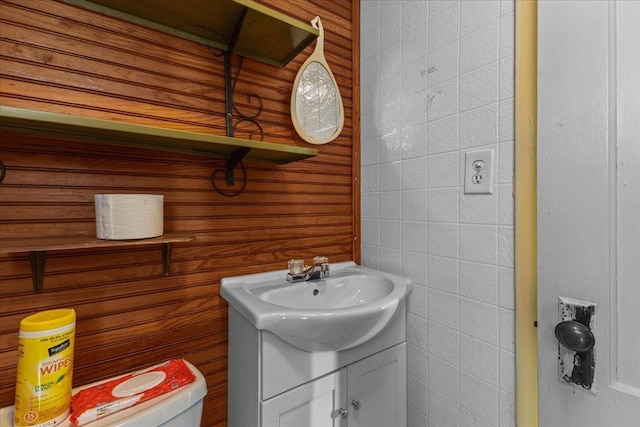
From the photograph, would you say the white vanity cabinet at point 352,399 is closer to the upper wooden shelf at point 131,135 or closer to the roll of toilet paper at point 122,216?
the roll of toilet paper at point 122,216

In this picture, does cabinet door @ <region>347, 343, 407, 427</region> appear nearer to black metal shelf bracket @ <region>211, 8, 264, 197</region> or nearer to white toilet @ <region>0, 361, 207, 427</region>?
white toilet @ <region>0, 361, 207, 427</region>

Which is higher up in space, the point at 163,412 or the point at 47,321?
the point at 47,321

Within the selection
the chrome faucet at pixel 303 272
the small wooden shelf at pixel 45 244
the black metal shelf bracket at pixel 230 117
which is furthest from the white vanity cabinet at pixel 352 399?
the black metal shelf bracket at pixel 230 117

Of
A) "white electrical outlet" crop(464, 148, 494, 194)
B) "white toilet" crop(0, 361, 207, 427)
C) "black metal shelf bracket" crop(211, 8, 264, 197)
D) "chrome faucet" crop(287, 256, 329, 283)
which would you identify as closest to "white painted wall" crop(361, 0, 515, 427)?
"white electrical outlet" crop(464, 148, 494, 194)

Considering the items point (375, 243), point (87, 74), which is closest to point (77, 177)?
point (87, 74)

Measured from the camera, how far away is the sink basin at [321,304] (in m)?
0.76

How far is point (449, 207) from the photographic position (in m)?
1.00

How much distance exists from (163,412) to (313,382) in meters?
0.39

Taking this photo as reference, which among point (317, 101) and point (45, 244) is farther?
point (317, 101)

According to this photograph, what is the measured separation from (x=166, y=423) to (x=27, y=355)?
0.34 m

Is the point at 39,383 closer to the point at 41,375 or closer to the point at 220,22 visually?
the point at 41,375

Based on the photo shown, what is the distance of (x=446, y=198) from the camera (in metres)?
1.01

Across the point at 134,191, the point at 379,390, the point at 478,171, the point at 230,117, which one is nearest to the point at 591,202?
the point at 478,171

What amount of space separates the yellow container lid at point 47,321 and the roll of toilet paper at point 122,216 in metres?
0.19
